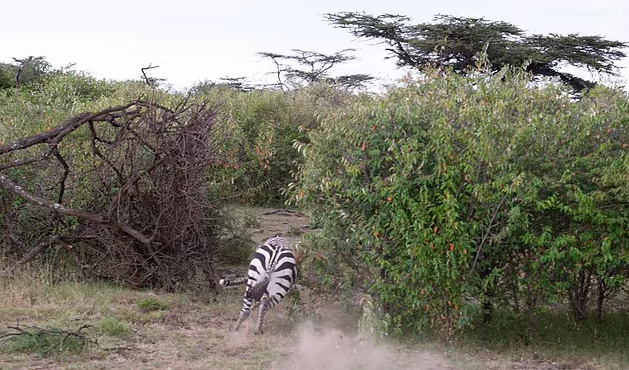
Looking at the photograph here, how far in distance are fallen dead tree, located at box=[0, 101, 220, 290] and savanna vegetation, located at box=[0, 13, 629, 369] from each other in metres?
0.03

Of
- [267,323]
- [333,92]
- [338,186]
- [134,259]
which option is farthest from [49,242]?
[333,92]

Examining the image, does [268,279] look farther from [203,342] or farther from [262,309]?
[203,342]

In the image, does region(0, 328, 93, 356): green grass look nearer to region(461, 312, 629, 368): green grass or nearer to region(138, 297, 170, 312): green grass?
region(138, 297, 170, 312): green grass

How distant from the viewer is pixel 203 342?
740 centimetres

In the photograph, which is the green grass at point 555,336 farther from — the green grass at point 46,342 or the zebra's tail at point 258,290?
the green grass at point 46,342

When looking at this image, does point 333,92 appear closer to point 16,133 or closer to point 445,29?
point 445,29

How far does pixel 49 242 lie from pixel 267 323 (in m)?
3.01

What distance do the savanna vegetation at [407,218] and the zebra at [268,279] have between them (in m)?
0.23

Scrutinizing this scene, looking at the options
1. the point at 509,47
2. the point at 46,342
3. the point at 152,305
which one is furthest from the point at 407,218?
the point at 509,47

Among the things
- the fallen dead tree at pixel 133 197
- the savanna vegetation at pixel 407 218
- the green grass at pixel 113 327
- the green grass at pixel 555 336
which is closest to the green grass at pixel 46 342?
the savanna vegetation at pixel 407 218

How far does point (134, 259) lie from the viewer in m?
9.52

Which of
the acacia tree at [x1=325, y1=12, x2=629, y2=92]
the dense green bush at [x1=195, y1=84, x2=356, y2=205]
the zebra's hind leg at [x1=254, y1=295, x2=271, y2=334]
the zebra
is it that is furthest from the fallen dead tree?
the acacia tree at [x1=325, y1=12, x2=629, y2=92]

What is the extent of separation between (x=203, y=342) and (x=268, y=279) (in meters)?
0.97

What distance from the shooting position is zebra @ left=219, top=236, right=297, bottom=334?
7.93 metres
